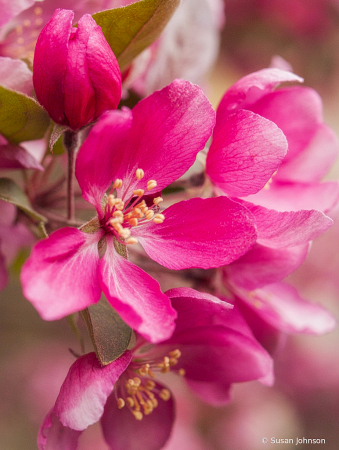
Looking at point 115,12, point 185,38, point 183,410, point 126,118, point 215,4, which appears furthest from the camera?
point 183,410

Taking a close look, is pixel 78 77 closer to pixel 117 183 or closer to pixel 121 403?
pixel 117 183

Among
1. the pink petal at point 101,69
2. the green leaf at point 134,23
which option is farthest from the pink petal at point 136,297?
the green leaf at point 134,23

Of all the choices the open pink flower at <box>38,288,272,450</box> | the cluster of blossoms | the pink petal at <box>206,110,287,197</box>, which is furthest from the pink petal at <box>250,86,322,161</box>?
the open pink flower at <box>38,288,272,450</box>

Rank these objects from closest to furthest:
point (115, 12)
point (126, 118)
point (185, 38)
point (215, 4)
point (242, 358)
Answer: point (126, 118), point (115, 12), point (242, 358), point (185, 38), point (215, 4)

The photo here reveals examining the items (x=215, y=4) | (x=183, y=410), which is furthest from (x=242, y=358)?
(x=183, y=410)

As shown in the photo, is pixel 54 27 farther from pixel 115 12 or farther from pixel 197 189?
pixel 197 189

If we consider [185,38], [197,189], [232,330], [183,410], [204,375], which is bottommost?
[183,410]

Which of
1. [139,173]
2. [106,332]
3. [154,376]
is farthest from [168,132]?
[154,376]

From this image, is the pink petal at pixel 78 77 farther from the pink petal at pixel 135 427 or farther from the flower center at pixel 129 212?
the pink petal at pixel 135 427
